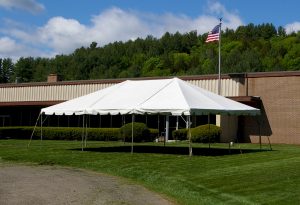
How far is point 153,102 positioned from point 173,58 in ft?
219

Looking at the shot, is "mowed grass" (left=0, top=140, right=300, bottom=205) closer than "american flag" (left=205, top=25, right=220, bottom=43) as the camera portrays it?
Yes

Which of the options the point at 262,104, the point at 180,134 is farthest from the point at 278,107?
the point at 180,134

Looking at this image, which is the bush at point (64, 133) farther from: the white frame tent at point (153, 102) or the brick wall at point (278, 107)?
the white frame tent at point (153, 102)

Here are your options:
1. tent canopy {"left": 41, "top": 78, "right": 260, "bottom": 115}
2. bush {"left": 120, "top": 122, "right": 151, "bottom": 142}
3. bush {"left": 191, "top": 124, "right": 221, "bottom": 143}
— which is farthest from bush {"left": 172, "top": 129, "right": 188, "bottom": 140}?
tent canopy {"left": 41, "top": 78, "right": 260, "bottom": 115}

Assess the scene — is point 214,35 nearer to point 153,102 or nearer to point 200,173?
point 153,102

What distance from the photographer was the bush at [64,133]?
36562 mm

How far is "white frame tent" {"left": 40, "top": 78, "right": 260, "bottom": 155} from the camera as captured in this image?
67.2ft

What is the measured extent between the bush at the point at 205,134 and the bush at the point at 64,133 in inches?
243

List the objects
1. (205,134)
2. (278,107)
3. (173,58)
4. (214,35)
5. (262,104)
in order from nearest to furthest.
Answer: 1. (205,134)
2. (278,107)
3. (262,104)
4. (214,35)
5. (173,58)

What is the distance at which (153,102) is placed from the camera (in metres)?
21.2

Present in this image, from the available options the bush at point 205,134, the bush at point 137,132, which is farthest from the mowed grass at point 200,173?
the bush at point 137,132

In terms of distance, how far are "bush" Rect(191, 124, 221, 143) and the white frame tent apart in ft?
28.1

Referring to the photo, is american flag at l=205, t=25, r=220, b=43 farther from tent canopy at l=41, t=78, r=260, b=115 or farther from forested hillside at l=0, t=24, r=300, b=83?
forested hillside at l=0, t=24, r=300, b=83

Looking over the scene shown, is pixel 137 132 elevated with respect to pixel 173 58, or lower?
lower
